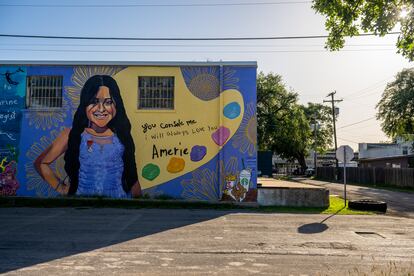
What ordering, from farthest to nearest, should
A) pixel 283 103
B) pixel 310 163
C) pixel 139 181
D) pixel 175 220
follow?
pixel 310 163
pixel 283 103
pixel 139 181
pixel 175 220

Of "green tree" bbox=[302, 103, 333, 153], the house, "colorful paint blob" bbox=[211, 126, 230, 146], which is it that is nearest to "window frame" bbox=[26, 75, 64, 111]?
"colorful paint blob" bbox=[211, 126, 230, 146]

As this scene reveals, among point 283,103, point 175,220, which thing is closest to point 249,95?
point 175,220

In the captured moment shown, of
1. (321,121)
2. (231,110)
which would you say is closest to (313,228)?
(231,110)

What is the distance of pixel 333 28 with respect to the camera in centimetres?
902

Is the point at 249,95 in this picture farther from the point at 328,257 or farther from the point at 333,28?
the point at 328,257

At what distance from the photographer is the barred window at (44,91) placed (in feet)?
57.1

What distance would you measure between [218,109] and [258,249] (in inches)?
369

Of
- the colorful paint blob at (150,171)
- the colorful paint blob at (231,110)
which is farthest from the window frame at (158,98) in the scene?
the colorful paint blob at (150,171)

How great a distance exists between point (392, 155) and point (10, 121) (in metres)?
52.9

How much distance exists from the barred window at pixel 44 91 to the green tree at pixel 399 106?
31.7 meters

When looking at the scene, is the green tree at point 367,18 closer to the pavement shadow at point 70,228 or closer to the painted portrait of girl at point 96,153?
the pavement shadow at point 70,228

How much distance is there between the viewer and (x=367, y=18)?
8188 millimetres

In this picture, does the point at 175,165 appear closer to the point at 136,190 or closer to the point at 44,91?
the point at 136,190

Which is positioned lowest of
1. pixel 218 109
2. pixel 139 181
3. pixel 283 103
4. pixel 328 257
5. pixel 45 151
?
pixel 328 257
